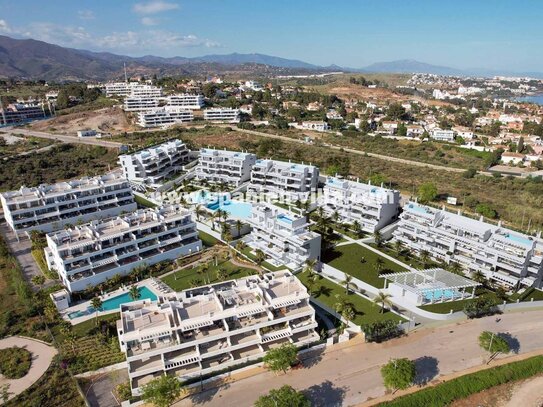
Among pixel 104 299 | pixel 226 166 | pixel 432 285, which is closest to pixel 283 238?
pixel 432 285

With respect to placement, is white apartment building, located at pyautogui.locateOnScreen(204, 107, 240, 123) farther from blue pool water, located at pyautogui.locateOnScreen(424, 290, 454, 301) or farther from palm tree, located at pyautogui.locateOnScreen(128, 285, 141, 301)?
blue pool water, located at pyautogui.locateOnScreen(424, 290, 454, 301)

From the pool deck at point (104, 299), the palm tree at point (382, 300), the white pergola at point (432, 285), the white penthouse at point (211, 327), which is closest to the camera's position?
the white penthouse at point (211, 327)

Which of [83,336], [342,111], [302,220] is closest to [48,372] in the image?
[83,336]

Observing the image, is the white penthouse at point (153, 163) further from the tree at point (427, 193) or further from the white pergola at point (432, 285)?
the white pergola at point (432, 285)

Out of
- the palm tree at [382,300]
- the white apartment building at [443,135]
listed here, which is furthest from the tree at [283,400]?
the white apartment building at [443,135]

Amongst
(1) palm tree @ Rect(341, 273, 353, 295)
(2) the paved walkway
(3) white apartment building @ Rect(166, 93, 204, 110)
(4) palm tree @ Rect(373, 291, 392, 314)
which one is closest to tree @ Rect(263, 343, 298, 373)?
(4) palm tree @ Rect(373, 291, 392, 314)

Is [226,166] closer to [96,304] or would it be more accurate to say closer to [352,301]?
[96,304]

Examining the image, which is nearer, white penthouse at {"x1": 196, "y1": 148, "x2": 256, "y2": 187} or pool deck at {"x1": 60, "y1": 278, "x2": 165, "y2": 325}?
pool deck at {"x1": 60, "y1": 278, "x2": 165, "y2": 325}
